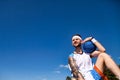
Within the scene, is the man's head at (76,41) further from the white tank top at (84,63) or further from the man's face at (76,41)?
the white tank top at (84,63)

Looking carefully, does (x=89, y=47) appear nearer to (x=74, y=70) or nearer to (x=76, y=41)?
(x=76, y=41)

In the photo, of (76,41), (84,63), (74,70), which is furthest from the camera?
(76,41)

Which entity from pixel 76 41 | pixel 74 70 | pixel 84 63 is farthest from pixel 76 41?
pixel 74 70

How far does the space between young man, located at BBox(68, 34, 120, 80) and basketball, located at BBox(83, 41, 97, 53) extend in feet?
0.35

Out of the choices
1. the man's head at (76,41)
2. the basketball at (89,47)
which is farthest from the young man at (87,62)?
the basketball at (89,47)

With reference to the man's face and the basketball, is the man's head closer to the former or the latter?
the man's face

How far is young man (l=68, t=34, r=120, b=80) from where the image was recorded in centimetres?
951

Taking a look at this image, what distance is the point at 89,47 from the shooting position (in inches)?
399

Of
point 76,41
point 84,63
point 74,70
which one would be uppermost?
point 76,41

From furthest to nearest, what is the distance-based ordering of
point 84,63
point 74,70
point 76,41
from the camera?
point 76,41
point 84,63
point 74,70

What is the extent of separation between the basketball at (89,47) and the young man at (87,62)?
0.11 meters

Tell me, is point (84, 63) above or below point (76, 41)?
below

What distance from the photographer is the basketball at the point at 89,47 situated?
33.2 ft

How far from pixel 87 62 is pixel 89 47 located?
51 cm
